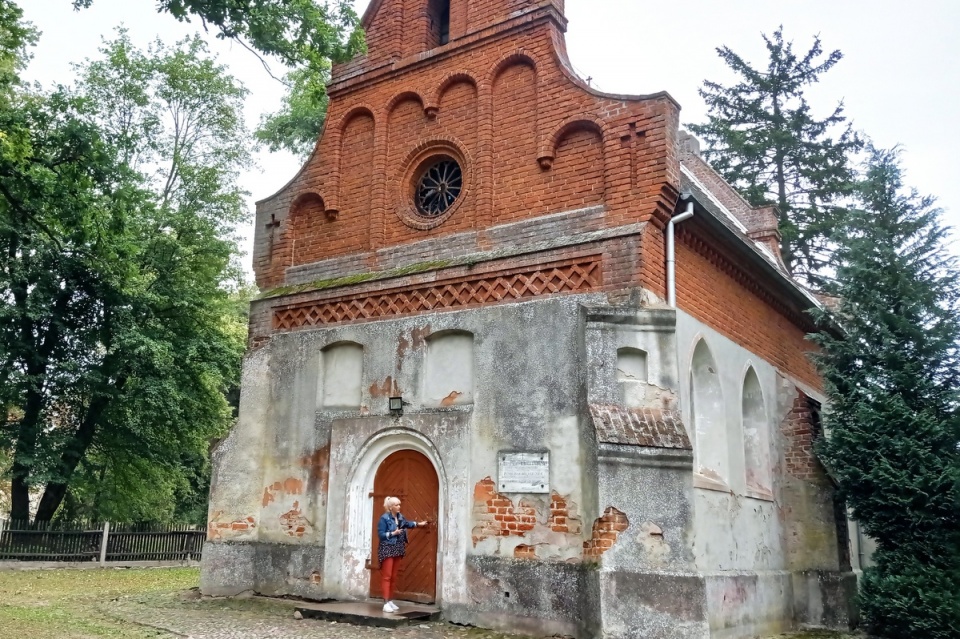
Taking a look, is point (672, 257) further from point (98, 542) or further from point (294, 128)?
point (294, 128)

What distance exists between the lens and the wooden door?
36.1 ft

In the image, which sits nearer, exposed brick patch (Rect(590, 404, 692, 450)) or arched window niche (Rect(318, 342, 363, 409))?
exposed brick patch (Rect(590, 404, 692, 450))

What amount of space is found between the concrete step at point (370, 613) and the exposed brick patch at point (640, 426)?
332cm

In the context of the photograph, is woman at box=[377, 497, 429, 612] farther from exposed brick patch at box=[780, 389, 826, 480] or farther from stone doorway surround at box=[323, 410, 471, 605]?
exposed brick patch at box=[780, 389, 826, 480]

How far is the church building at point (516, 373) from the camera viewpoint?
966 cm

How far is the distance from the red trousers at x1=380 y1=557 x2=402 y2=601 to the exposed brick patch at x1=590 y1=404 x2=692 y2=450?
336 cm

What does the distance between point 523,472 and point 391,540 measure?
200cm

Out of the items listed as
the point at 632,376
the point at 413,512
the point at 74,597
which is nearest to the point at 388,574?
the point at 413,512

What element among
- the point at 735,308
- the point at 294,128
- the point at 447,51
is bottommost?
the point at 735,308

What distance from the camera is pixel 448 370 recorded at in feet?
37.3

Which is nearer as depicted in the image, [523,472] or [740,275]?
[523,472]

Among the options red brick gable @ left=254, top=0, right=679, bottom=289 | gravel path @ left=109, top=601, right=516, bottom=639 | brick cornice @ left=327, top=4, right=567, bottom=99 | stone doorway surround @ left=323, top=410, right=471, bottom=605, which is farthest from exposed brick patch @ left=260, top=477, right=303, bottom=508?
brick cornice @ left=327, top=4, right=567, bottom=99

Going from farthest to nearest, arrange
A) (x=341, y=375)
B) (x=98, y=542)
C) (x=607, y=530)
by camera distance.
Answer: (x=98, y=542) < (x=341, y=375) < (x=607, y=530)

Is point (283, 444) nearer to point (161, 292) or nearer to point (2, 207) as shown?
point (2, 207)
